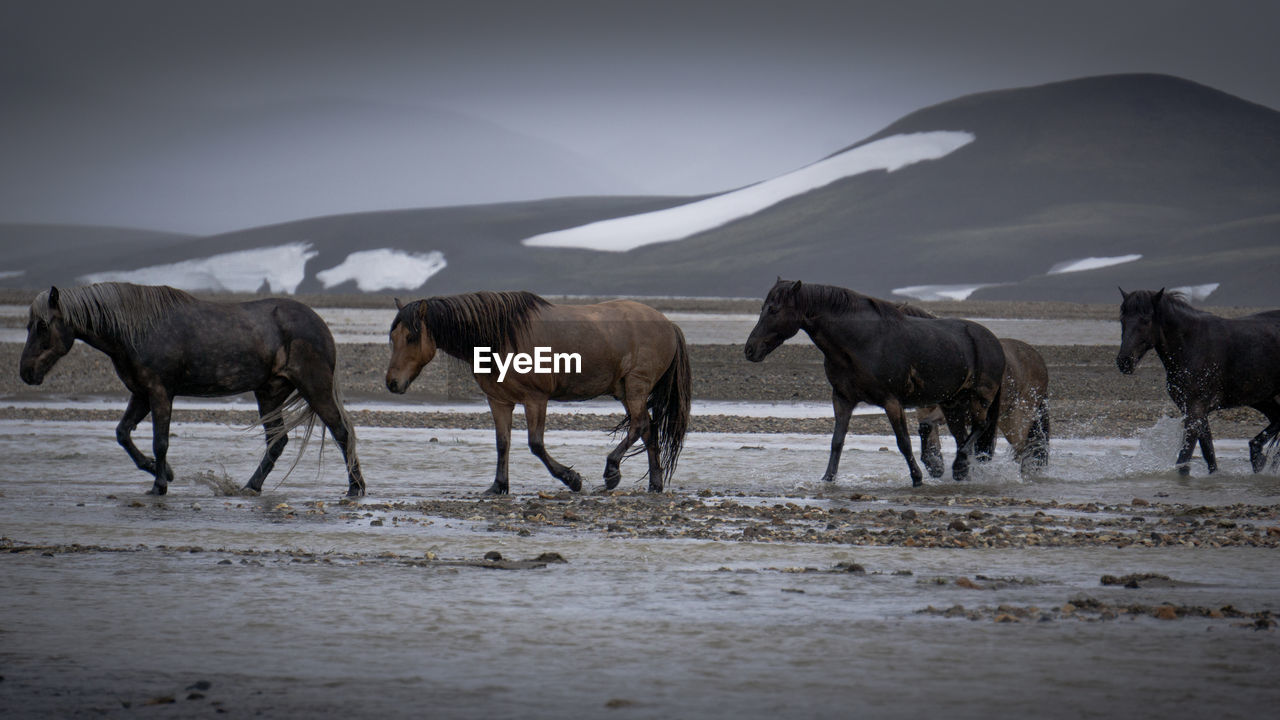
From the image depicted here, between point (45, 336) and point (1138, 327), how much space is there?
31.0ft

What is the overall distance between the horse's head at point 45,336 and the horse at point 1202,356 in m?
9.10

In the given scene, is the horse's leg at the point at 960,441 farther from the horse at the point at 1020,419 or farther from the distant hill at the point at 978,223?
the distant hill at the point at 978,223

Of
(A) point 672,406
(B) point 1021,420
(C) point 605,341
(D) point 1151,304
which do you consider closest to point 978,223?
(D) point 1151,304

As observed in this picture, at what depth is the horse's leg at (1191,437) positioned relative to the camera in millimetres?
13008

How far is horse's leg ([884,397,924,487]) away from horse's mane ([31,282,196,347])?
593cm

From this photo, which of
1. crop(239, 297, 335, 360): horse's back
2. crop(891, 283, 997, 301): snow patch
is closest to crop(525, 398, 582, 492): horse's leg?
crop(239, 297, 335, 360): horse's back

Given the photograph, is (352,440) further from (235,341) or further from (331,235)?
(331,235)

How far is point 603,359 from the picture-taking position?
472 inches

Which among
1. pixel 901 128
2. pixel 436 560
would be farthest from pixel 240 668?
pixel 901 128

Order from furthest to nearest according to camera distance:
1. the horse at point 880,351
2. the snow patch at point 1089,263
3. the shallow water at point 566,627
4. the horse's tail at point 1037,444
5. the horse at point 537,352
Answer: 1. the snow patch at point 1089,263
2. the horse's tail at point 1037,444
3. the horse at point 880,351
4. the horse at point 537,352
5. the shallow water at point 566,627

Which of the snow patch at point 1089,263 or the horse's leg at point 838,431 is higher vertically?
the snow patch at point 1089,263

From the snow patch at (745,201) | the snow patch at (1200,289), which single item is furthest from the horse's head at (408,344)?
the snow patch at (745,201)

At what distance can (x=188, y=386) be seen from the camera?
1184cm

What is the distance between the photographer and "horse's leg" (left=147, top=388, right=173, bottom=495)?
11.3 m
